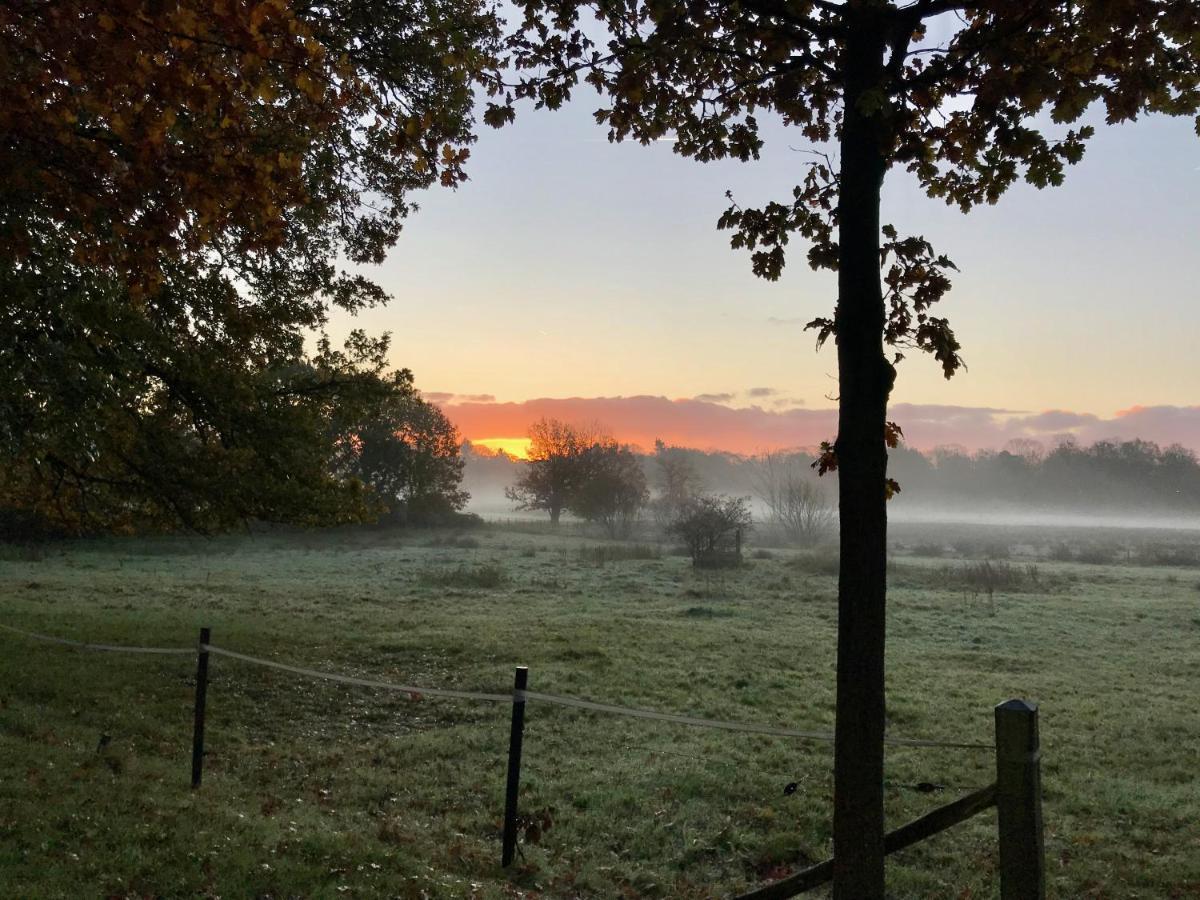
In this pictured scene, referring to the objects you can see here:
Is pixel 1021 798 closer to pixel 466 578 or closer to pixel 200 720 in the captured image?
pixel 200 720

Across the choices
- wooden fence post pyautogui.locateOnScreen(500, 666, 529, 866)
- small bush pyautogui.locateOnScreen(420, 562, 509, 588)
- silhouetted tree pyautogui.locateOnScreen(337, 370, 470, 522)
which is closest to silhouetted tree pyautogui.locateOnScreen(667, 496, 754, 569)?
small bush pyautogui.locateOnScreen(420, 562, 509, 588)

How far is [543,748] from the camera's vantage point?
9914mm

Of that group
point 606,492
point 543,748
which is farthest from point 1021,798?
point 606,492

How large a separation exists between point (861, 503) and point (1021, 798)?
1.64 m

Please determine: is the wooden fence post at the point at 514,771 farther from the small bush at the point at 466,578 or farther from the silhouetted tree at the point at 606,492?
the silhouetted tree at the point at 606,492

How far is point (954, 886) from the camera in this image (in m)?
6.33

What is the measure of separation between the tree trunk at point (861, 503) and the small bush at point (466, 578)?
25151 mm

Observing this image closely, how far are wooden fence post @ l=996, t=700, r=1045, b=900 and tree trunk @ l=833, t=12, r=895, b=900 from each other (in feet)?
1.93

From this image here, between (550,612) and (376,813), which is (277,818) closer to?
(376,813)

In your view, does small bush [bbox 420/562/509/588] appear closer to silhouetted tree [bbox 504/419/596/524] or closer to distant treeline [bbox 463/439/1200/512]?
silhouetted tree [bbox 504/419/596/524]

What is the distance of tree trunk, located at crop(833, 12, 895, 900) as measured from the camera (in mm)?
4219

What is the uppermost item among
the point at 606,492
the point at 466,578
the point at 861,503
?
the point at 861,503

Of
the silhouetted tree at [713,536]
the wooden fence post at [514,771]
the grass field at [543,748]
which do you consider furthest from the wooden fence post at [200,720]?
the silhouetted tree at [713,536]

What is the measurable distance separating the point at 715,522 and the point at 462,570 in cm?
1235
